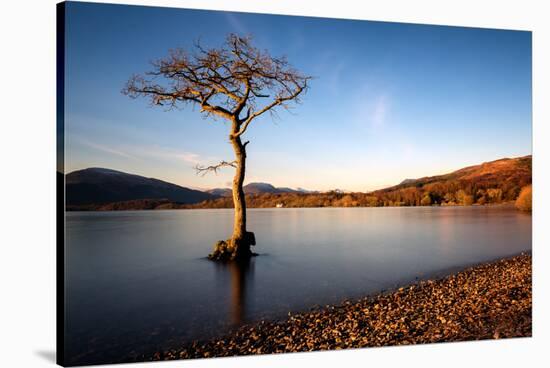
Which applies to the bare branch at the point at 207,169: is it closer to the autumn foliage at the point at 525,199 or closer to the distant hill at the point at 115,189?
the distant hill at the point at 115,189

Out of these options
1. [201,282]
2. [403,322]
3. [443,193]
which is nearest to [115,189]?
[201,282]

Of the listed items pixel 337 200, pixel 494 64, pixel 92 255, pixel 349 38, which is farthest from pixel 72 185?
pixel 494 64

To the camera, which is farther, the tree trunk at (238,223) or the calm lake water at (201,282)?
the tree trunk at (238,223)

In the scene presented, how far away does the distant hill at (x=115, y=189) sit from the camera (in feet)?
15.6

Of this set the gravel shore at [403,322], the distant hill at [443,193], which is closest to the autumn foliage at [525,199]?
the distant hill at [443,193]

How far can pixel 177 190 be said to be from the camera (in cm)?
775

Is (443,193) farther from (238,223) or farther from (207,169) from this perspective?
(207,169)

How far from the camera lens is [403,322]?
5055mm

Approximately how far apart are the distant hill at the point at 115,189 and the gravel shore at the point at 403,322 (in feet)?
7.55

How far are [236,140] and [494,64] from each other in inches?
186

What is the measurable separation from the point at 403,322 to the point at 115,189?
17.9 feet

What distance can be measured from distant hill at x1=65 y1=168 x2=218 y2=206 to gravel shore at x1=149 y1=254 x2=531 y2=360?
230 cm

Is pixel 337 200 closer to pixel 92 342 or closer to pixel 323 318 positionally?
pixel 323 318

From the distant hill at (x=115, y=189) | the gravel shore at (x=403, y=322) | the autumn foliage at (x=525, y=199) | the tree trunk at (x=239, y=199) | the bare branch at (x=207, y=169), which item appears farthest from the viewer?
the autumn foliage at (x=525, y=199)
